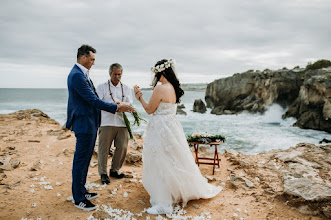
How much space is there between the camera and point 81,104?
3.79 metres

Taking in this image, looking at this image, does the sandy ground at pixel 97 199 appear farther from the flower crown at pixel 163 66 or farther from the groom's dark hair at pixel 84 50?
the groom's dark hair at pixel 84 50

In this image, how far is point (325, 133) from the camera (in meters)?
19.0

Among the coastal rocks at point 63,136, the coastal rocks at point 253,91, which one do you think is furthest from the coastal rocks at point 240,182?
the coastal rocks at point 253,91

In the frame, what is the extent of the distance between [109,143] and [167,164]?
1.68 meters

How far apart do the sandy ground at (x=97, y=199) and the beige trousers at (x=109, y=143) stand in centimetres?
43

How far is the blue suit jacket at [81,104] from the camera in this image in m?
3.68

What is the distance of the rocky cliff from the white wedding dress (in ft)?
64.2

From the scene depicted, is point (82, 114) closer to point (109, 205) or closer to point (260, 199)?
point (109, 205)

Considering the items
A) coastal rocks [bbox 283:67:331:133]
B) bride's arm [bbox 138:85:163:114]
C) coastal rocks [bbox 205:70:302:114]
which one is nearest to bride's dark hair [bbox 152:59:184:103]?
bride's arm [bbox 138:85:163:114]

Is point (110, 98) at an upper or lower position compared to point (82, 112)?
upper

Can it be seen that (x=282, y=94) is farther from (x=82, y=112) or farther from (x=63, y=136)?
(x=82, y=112)

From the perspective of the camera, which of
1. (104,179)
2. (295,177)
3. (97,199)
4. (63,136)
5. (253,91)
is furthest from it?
(253,91)

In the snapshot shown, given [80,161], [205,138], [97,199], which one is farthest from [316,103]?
[80,161]

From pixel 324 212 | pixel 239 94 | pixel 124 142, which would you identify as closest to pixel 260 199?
pixel 324 212
